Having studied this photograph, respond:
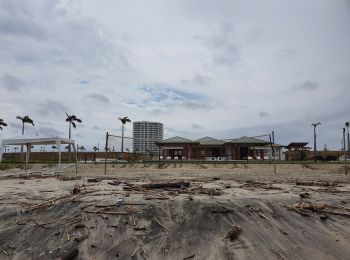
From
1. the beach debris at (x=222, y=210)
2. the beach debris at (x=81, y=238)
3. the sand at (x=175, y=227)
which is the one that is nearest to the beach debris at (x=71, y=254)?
the sand at (x=175, y=227)

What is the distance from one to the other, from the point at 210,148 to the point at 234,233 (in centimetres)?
4436

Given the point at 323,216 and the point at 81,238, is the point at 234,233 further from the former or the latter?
the point at 81,238

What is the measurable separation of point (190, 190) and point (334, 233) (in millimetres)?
4150

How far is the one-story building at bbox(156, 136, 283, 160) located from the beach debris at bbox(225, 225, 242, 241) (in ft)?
132

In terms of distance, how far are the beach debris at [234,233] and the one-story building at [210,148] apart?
40201 millimetres

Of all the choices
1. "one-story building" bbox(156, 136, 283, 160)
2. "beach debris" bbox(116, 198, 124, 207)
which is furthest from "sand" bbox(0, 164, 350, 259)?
"one-story building" bbox(156, 136, 283, 160)

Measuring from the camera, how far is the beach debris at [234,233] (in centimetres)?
723

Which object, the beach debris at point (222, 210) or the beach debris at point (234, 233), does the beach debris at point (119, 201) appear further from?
the beach debris at point (234, 233)

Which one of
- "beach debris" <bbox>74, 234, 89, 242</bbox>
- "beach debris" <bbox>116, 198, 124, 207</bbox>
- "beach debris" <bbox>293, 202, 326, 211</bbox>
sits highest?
"beach debris" <bbox>116, 198, 124, 207</bbox>

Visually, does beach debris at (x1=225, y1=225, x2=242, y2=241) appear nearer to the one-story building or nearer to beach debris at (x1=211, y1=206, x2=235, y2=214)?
beach debris at (x1=211, y1=206, x2=235, y2=214)

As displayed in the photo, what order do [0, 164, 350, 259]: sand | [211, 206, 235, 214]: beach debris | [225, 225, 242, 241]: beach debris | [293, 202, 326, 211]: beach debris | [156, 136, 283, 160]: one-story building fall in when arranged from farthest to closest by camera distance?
[156, 136, 283, 160]: one-story building, [293, 202, 326, 211]: beach debris, [211, 206, 235, 214]: beach debris, [225, 225, 242, 241]: beach debris, [0, 164, 350, 259]: sand

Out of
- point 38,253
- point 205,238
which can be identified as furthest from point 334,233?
point 38,253

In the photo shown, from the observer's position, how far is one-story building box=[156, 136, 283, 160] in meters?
48.2

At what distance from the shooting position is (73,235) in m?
7.50
